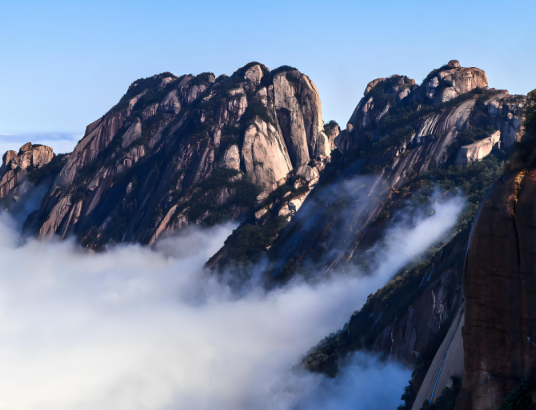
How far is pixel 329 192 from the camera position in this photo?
126125 mm

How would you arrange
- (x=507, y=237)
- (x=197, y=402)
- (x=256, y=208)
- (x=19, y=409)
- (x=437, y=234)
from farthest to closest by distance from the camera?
(x=19, y=409), (x=256, y=208), (x=197, y=402), (x=437, y=234), (x=507, y=237)

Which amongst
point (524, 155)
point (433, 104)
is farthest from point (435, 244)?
point (524, 155)

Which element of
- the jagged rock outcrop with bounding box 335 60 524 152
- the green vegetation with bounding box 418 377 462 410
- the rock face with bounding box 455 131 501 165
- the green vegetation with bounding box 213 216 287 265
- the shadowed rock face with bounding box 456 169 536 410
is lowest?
the green vegetation with bounding box 418 377 462 410

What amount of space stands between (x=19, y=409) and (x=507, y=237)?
188 metres

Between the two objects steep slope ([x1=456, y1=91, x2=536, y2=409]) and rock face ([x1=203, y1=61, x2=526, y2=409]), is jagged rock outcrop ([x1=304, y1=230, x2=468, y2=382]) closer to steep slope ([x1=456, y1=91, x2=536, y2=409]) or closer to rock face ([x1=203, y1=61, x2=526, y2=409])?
rock face ([x1=203, y1=61, x2=526, y2=409])

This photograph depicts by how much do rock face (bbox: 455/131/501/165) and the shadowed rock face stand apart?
7931cm

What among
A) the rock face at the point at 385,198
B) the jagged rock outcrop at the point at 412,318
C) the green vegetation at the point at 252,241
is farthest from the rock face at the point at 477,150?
the green vegetation at the point at 252,241

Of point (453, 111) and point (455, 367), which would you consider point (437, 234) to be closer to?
point (453, 111)

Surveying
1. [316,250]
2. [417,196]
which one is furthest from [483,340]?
[316,250]

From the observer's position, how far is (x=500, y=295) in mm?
31500

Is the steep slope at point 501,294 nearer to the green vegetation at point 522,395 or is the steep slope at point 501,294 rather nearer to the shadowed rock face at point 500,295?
the shadowed rock face at point 500,295

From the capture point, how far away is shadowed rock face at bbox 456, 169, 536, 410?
3092 centimetres

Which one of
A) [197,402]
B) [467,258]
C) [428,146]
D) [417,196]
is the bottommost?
[197,402]

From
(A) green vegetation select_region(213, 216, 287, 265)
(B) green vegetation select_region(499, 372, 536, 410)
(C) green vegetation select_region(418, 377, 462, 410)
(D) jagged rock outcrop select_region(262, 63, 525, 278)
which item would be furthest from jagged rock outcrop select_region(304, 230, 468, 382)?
(A) green vegetation select_region(213, 216, 287, 265)
